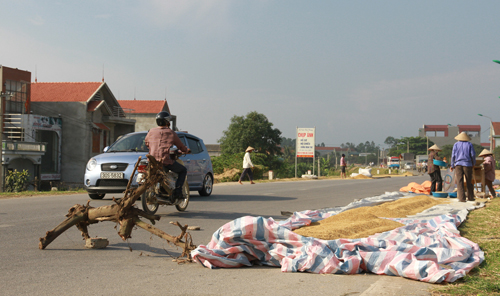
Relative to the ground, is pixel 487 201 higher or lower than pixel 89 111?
lower

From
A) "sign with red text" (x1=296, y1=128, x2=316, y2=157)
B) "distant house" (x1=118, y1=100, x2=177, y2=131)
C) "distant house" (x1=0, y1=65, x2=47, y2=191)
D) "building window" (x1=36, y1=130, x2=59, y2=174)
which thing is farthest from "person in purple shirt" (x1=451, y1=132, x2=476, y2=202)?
"distant house" (x1=118, y1=100, x2=177, y2=131)

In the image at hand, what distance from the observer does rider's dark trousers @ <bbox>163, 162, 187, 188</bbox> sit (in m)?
8.50

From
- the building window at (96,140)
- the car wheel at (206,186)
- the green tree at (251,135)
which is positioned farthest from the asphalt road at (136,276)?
the green tree at (251,135)

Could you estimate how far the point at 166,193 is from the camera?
8.55 metres

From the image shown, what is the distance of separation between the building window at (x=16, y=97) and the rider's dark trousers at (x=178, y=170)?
30603mm

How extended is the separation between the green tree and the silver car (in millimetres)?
45870

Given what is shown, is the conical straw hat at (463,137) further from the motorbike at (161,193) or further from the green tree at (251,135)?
the green tree at (251,135)

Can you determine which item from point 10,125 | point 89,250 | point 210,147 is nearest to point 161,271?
point 89,250

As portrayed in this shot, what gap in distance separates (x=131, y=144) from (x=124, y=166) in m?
1.25

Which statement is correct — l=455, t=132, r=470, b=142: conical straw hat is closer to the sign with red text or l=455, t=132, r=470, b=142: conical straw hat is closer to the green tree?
the sign with red text

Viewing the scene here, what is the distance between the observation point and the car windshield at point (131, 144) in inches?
455

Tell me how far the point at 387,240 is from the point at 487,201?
8.99 m

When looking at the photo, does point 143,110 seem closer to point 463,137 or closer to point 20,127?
point 20,127

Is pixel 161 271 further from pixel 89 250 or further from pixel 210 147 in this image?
pixel 210 147
